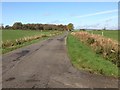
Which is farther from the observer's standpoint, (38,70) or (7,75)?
(38,70)

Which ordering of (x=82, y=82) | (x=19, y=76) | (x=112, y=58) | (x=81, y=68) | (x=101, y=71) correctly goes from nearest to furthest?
(x=82, y=82) < (x=19, y=76) < (x=101, y=71) < (x=81, y=68) < (x=112, y=58)

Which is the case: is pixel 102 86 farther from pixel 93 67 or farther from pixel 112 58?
pixel 112 58

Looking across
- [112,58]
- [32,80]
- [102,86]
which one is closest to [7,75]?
[32,80]

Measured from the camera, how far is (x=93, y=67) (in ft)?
41.6

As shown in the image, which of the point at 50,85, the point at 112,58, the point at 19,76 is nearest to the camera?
the point at 50,85

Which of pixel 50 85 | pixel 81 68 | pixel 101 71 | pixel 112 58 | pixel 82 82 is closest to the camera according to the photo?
pixel 50 85

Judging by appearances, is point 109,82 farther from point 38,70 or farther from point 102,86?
point 38,70

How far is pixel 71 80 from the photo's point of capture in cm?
959

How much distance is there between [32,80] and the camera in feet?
31.1

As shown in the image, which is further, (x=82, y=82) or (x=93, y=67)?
(x=93, y=67)

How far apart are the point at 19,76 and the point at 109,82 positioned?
12.9ft

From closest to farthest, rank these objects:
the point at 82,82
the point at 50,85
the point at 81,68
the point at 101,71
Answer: the point at 50,85
the point at 82,82
the point at 101,71
the point at 81,68

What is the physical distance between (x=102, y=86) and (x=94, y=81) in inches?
33.7

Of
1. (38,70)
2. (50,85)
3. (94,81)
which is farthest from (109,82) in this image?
(38,70)
